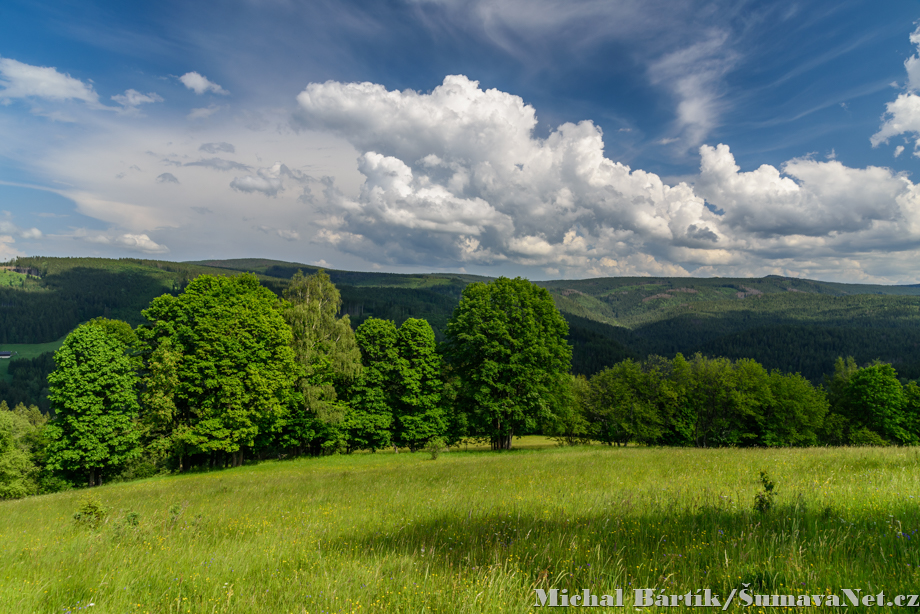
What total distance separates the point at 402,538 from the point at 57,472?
42096mm

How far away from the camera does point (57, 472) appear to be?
32125mm

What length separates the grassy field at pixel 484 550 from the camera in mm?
3748

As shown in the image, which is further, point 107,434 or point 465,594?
point 107,434

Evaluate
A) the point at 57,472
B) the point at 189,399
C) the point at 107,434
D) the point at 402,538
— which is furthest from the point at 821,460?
the point at 57,472

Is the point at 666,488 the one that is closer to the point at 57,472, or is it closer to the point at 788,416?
the point at 57,472

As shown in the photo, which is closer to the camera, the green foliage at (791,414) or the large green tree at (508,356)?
the large green tree at (508,356)

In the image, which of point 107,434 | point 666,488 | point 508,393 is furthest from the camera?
point 508,393

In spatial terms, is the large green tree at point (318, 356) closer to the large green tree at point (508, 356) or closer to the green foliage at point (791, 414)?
the large green tree at point (508, 356)

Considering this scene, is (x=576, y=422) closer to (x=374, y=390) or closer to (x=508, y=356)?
(x=508, y=356)

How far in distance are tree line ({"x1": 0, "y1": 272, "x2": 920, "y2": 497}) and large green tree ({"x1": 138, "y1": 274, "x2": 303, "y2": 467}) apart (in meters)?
0.11

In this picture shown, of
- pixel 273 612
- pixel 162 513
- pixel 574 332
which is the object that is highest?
pixel 273 612

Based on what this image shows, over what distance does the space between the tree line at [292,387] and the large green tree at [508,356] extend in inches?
5.3

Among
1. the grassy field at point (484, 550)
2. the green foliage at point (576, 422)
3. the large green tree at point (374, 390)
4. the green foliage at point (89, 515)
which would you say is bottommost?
the green foliage at point (576, 422)

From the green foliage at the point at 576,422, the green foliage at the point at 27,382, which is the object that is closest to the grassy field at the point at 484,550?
the green foliage at the point at 576,422
